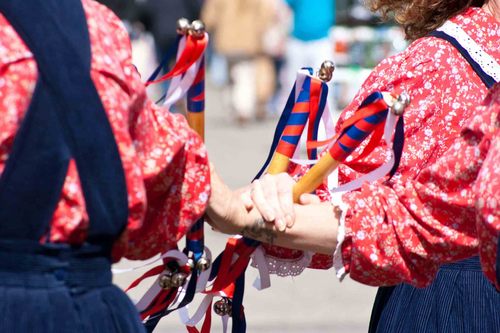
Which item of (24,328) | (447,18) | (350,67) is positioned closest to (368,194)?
(447,18)

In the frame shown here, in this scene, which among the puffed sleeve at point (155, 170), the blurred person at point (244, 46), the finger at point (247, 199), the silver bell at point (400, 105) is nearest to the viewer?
the puffed sleeve at point (155, 170)

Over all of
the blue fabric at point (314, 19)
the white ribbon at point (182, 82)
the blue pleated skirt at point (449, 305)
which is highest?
the white ribbon at point (182, 82)

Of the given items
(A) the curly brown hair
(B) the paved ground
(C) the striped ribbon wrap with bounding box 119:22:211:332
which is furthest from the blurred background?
(C) the striped ribbon wrap with bounding box 119:22:211:332

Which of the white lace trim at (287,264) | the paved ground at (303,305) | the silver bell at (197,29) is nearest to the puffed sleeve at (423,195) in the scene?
the white lace trim at (287,264)

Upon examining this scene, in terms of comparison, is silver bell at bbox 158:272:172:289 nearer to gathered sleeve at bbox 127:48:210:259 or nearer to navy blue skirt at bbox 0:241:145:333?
gathered sleeve at bbox 127:48:210:259

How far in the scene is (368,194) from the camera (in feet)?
8.80

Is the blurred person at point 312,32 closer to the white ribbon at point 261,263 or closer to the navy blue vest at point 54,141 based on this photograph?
the white ribbon at point 261,263

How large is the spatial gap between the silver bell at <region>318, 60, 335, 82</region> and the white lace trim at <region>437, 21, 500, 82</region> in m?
0.28

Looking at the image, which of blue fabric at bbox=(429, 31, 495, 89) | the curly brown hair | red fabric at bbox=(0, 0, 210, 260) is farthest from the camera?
the curly brown hair

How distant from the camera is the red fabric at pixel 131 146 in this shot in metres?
2.11

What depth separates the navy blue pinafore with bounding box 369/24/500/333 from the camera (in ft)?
9.45

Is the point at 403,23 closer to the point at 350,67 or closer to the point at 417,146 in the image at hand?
the point at 417,146

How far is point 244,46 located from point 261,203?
34.8 ft

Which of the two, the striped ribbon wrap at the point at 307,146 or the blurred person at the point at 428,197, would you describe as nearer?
the blurred person at the point at 428,197
